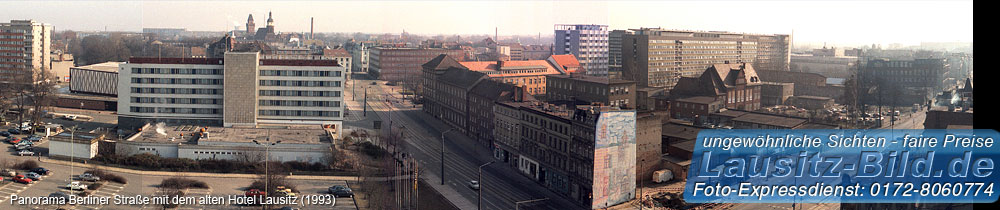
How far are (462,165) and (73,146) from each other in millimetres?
9686

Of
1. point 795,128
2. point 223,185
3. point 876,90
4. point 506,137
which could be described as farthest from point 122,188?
point 876,90

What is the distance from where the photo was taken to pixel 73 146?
18.8m

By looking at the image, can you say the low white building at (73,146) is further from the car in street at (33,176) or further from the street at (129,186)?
the car in street at (33,176)

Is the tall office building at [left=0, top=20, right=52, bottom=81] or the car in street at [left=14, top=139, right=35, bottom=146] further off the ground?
the tall office building at [left=0, top=20, right=52, bottom=81]

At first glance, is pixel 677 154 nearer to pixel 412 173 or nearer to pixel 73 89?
pixel 412 173

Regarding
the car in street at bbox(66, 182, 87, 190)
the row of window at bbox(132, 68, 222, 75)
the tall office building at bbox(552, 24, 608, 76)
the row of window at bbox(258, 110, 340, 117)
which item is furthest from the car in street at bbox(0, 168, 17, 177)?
the tall office building at bbox(552, 24, 608, 76)

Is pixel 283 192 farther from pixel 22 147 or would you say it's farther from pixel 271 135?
pixel 22 147

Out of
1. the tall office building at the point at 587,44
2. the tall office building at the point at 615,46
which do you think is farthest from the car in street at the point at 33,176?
the tall office building at the point at 615,46

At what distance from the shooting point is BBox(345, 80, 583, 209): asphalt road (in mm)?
16445

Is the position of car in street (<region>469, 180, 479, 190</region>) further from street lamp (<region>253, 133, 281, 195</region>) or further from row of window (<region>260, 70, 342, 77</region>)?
row of window (<region>260, 70, 342, 77</region>)

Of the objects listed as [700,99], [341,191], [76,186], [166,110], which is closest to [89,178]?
[76,186]

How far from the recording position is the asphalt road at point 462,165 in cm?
1645

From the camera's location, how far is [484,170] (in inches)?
772

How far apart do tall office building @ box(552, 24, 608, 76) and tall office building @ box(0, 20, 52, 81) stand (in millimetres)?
27440
